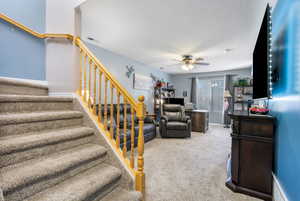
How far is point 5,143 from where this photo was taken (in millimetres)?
1090

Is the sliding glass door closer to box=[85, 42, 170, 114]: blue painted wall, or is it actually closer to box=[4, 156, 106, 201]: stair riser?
box=[85, 42, 170, 114]: blue painted wall

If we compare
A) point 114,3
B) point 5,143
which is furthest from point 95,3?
point 5,143

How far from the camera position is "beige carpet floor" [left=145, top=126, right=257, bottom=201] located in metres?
1.67

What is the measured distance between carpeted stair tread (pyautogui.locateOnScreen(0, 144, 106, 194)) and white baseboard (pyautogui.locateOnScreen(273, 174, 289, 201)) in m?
1.86

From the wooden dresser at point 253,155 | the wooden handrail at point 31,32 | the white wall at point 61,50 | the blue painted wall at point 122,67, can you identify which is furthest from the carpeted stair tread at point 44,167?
the blue painted wall at point 122,67

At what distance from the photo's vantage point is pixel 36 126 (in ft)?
4.74

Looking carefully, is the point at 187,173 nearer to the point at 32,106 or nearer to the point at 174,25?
the point at 32,106

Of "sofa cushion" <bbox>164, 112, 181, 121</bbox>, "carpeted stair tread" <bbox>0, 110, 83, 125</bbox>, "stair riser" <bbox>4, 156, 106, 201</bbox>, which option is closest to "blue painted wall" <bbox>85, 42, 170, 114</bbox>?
"sofa cushion" <bbox>164, 112, 181, 121</bbox>

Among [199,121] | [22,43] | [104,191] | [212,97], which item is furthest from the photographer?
[212,97]

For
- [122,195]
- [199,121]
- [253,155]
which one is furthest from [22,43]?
[199,121]

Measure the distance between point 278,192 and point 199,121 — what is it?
12.2 ft

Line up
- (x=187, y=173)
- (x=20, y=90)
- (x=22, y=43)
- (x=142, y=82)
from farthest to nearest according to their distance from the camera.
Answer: (x=142, y=82) < (x=22, y=43) < (x=187, y=173) < (x=20, y=90)

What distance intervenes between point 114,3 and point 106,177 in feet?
7.63

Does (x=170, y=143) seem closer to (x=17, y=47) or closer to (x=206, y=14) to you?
(x=206, y=14)
